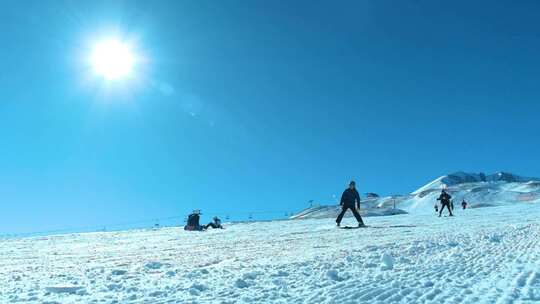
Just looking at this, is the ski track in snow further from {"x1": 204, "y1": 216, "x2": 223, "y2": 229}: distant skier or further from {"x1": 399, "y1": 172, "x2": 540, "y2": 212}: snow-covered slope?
{"x1": 399, "y1": 172, "x2": 540, "y2": 212}: snow-covered slope

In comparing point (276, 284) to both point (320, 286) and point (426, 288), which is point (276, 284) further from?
point (426, 288)

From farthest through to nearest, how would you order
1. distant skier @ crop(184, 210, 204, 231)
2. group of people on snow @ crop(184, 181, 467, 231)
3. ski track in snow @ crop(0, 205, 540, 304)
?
distant skier @ crop(184, 210, 204, 231)
group of people on snow @ crop(184, 181, 467, 231)
ski track in snow @ crop(0, 205, 540, 304)

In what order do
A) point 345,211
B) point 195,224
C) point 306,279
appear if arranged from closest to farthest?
point 306,279, point 345,211, point 195,224

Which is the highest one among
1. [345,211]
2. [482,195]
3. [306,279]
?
[482,195]

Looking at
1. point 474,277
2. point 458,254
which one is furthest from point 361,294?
point 458,254

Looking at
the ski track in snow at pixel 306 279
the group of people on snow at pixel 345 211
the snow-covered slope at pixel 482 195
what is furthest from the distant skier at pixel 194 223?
the snow-covered slope at pixel 482 195

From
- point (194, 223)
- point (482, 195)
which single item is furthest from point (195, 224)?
point (482, 195)

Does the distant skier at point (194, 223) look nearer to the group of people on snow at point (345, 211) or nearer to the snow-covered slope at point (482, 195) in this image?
the group of people on snow at point (345, 211)

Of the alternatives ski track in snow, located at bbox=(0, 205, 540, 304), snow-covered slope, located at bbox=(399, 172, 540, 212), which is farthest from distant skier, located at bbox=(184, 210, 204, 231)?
snow-covered slope, located at bbox=(399, 172, 540, 212)

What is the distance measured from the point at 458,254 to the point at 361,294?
10.7 feet

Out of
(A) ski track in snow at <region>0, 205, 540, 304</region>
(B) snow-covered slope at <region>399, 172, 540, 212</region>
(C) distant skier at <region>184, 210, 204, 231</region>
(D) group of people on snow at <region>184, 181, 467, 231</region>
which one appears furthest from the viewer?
(B) snow-covered slope at <region>399, 172, 540, 212</region>

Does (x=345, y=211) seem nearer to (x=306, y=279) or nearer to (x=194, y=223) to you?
(x=194, y=223)

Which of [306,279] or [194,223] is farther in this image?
[194,223]

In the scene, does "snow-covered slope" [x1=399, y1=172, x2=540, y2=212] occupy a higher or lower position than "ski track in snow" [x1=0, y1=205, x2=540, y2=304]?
higher
